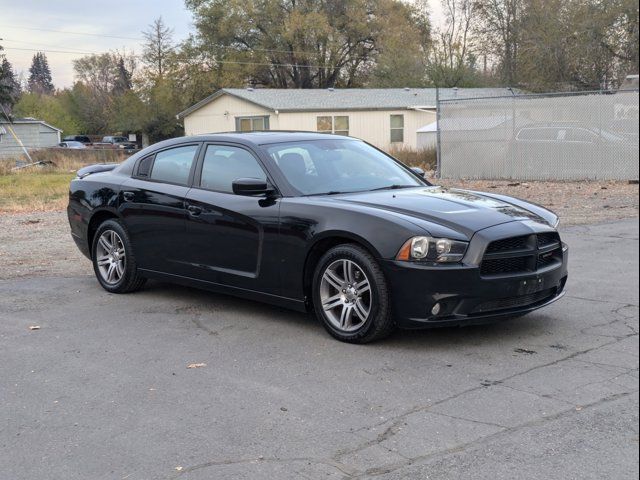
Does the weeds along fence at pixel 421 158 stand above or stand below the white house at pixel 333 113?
below

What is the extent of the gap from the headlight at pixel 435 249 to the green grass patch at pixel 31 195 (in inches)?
545

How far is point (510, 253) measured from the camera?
16.0 ft

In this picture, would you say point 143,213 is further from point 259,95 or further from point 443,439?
point 259,95

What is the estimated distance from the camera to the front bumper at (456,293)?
190 inches

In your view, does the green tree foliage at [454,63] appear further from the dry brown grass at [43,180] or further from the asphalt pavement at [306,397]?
the asphalt pavement at [306,397]

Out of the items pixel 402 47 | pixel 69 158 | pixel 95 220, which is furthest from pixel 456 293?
pixel 402 47

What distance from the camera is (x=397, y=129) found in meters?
40.8

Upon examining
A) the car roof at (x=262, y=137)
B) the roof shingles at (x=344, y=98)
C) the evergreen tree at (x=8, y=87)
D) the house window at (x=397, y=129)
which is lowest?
the car roof at (x=262, y=137)

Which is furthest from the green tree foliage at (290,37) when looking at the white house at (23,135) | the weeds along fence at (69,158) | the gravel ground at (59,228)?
the gravel ground at (59,228)

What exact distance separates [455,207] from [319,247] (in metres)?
1.06

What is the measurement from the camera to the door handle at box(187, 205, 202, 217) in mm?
6320

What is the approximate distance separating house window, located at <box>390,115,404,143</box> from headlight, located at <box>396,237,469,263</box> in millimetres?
36225

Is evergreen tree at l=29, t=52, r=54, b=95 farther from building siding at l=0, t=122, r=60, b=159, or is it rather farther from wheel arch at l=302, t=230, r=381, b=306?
wheel arch at l=302, t=230, r=381, b=306

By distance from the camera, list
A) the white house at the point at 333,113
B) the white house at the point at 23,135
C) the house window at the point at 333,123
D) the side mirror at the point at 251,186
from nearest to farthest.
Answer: the side mirror at the point at 251,186, the white house at the point at 333,113, the house window at the point at 333,123, the white house at the point at 23,135
